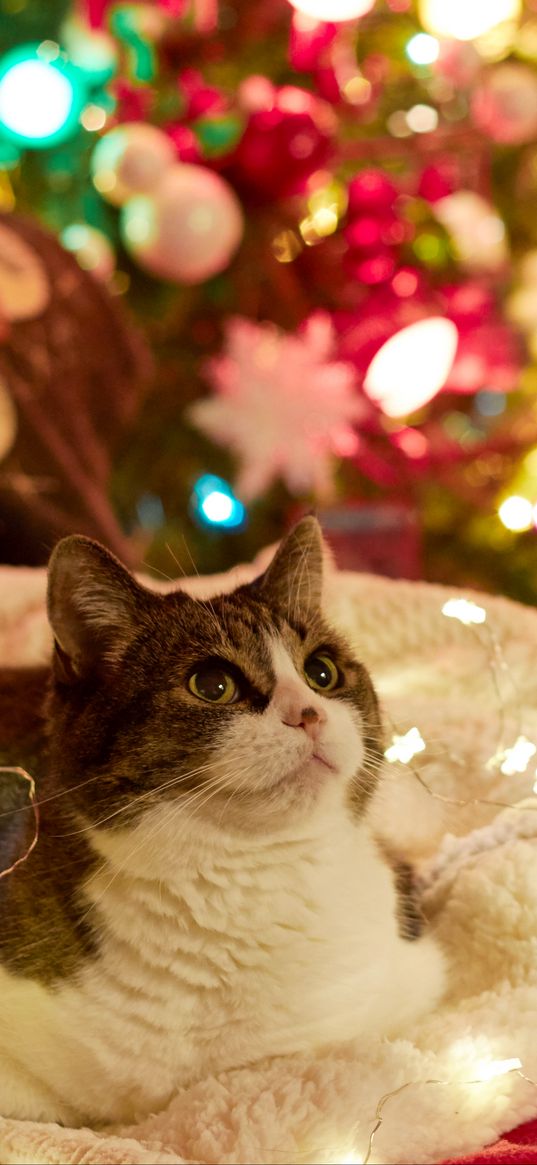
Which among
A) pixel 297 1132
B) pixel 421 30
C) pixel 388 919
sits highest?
pixel 421 30

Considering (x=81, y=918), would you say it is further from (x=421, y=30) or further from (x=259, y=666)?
(x=421, y=30)

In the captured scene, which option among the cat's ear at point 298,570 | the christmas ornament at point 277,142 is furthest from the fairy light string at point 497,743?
the christmas ornament at point 277,142

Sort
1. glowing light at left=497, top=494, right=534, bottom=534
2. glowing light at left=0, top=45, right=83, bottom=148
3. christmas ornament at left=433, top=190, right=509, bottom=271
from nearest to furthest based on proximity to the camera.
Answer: glowing light at left=497, top=494, right=534, bottom=534 < glowing light at left=0, top=45, right=83, bottom=148 < christmas ornament at left=433, top=190, right=509, bottom=271

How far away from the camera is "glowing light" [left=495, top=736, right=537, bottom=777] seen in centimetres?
59

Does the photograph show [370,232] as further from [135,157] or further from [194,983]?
[194,983]

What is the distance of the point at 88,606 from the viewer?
0.51 metres

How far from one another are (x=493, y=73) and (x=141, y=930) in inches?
61.5

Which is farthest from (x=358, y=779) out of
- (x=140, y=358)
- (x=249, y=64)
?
(x=249, y=64)

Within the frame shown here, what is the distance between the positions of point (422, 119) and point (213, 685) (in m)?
1.43

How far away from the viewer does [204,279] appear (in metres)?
1.45

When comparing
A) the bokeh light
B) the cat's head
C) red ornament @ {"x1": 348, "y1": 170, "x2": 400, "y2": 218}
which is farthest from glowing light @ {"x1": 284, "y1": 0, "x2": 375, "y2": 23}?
the cat's head

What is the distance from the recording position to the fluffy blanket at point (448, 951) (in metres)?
0.46

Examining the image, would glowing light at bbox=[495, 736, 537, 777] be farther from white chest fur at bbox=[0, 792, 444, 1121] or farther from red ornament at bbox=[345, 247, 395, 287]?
red ornament at bbox=[345, 247, 395, 287]

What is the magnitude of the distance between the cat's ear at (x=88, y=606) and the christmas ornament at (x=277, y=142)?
1.01 metres
